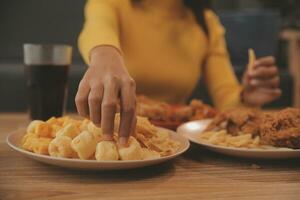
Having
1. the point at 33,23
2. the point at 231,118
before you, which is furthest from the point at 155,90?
the point at 33,23

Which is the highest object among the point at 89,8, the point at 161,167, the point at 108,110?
the point at 89,8

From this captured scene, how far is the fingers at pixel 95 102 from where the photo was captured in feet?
2.10

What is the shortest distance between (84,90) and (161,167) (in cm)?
18

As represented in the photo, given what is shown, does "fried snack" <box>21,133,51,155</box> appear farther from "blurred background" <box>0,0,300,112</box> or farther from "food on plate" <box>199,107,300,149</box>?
"blurred background" <box>0,0,300,112</box>

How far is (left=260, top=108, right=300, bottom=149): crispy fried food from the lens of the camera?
0.76m

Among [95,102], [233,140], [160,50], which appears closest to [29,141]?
[95,102]

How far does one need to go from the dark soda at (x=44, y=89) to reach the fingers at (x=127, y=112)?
0.45 m

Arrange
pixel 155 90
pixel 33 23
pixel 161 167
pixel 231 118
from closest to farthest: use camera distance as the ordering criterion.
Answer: pixel 161 167 → pixel 231 118 → pixel 155 90 → pixel 33 23

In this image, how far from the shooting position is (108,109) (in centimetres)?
62

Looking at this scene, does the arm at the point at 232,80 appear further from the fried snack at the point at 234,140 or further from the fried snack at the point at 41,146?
the fried snack at the point at 41,146

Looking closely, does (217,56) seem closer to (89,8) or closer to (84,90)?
(89,8)

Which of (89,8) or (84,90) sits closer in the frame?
(84,90)

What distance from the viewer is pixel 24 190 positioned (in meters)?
0.58

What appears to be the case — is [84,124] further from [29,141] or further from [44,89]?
[44,89]
